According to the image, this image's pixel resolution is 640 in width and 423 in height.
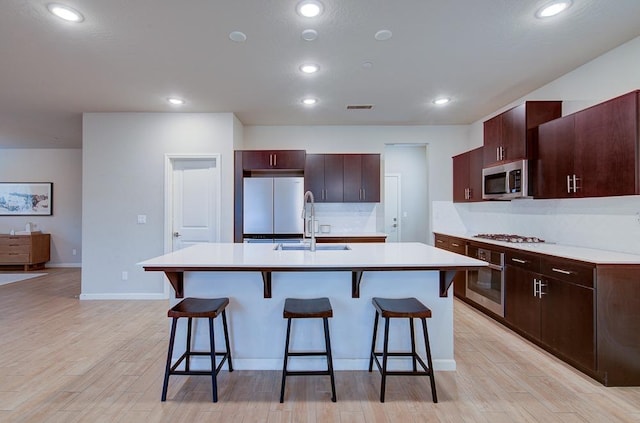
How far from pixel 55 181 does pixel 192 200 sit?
470 centimetres

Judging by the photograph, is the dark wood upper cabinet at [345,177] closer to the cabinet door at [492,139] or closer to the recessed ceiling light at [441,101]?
the recessed ceiling light at [441,101]

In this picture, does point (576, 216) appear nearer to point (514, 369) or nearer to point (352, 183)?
point (514, 369)

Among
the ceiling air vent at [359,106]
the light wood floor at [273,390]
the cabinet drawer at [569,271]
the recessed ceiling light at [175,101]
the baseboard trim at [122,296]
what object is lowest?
the light wood floor at [273,390]

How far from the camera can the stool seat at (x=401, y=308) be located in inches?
80.1

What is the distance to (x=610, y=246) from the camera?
2.67 m

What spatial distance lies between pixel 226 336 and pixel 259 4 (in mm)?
2390

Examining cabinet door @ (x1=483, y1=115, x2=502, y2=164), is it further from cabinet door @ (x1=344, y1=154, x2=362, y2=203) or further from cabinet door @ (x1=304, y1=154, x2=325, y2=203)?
cabinet door @ (x1=304, y1=154, x2=325, y2=203)

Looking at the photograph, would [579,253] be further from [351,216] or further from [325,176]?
[325,176]

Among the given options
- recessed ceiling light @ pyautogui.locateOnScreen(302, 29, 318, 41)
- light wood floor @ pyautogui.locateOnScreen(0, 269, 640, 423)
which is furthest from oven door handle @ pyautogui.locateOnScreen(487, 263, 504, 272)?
recessed ceiling light @ pyautogui.locateOnScreen(302, 29, 318, 41)

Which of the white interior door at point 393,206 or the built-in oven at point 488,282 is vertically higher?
the white interior door at point 393,206

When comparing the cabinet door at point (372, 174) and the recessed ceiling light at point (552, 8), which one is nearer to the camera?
the recessed ceiling light at point (552, 8)

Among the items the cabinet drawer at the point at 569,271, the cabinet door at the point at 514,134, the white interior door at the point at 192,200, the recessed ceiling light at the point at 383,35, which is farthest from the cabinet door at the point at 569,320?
the white interior door at the point at 192,200

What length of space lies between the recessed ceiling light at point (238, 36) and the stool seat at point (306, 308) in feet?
6.84

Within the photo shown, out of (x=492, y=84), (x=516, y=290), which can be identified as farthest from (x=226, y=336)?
(x=492, y=84)
